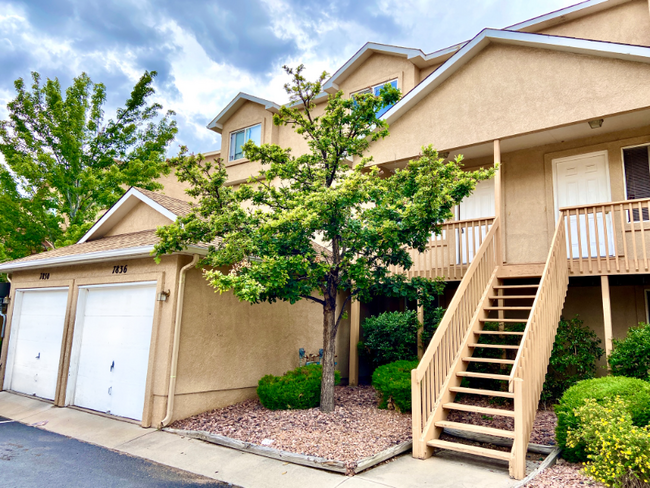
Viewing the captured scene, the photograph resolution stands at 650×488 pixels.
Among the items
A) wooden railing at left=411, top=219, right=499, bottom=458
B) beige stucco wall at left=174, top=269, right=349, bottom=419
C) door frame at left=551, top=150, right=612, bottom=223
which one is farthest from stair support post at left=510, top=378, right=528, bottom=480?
door frame at left=551, top=150, right=612, bottom=223

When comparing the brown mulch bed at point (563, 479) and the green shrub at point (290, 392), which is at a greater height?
the green shrub at point (290, 392)

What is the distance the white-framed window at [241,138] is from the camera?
16047 mm

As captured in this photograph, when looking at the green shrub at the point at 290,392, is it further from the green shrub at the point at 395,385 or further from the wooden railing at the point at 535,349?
the wooden railing at the point at 535,349

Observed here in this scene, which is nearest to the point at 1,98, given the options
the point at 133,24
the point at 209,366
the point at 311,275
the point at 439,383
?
the point at 133,24

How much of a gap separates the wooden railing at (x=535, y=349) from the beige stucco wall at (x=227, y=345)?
507 centimetres

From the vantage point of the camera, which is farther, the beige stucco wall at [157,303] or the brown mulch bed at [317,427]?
the beige stucco wall at [157,303]

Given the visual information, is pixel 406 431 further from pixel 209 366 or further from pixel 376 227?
pixel 209 366

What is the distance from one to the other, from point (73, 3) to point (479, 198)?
1551cm

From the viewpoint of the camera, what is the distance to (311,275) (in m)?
6.86

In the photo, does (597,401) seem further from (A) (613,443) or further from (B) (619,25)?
(B) (619,25)

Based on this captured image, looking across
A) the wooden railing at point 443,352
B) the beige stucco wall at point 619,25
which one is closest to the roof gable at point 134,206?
the wooden railing at point 443,352

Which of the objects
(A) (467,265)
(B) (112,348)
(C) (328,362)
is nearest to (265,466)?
(C) (328,362)

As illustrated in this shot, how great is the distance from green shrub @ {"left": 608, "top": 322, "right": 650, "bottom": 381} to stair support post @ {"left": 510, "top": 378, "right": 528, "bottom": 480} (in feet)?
9.16

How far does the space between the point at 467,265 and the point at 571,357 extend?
2500 mm
